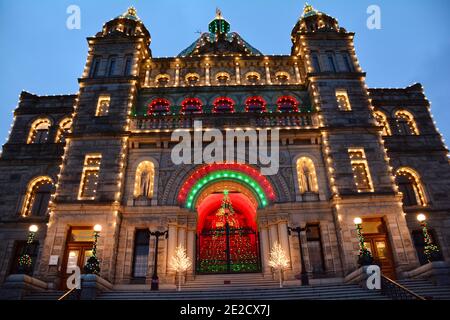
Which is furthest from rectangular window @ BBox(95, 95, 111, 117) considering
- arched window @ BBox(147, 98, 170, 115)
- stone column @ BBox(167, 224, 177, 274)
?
stone column @ BBox(167, 224, 177, 274)

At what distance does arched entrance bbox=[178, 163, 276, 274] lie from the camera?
21.4 m

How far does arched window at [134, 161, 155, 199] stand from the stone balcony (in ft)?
8.11

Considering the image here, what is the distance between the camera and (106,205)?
65.5 ft

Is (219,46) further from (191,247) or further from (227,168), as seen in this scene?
(191,247)

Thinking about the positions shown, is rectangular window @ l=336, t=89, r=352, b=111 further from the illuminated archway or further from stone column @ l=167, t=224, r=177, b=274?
stone column @ l=167, t=224, r=177, b=274

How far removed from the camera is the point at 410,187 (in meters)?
24.3

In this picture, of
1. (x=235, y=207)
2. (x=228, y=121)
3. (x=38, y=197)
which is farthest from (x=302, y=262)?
(x=38, y=197)

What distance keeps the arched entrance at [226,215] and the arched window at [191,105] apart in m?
5.39

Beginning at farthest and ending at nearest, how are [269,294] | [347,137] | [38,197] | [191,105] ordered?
[191,105], [38,197], [347,137], [269,294]

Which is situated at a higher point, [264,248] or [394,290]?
[264,248]

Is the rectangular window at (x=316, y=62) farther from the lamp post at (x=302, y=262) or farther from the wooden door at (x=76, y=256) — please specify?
the wooden door at (x=76, y=256)

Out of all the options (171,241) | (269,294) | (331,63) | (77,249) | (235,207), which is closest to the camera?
(269,294)

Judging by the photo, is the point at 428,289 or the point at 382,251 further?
the point at 382,251

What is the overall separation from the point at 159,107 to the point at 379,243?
17.4 m
